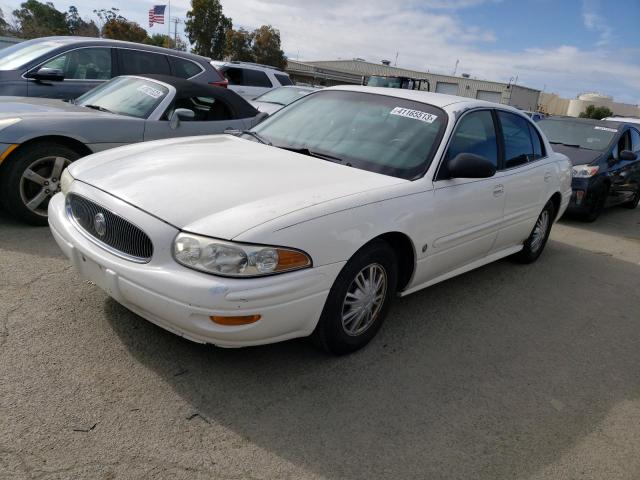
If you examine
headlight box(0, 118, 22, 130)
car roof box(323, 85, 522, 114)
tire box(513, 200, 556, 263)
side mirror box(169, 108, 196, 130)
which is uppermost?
car roof box(323, 85, 522, 114)

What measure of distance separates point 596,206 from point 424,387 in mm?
6564

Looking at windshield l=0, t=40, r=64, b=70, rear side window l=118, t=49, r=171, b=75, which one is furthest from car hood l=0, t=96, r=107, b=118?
rear side window l=118, t=49, r=171, b=75

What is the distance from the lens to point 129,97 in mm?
5691

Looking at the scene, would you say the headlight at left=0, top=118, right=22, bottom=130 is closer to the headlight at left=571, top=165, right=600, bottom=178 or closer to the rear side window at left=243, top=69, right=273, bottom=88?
the headlight at left=571, top=165, right=600, bottom=178

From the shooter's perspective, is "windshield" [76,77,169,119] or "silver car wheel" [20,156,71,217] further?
"windshield" [76,77,169,119]

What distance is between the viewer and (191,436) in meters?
2.41

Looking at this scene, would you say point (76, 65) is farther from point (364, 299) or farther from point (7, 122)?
point (364, 299)

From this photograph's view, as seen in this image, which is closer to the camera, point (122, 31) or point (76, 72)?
point (76, 72)

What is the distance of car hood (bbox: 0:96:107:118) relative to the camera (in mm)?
4785

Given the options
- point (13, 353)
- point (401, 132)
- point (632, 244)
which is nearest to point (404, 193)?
point (401, 132)

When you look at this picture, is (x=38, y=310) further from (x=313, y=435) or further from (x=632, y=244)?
(x=632, y=244)

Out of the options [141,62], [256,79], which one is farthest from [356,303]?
[256,79]

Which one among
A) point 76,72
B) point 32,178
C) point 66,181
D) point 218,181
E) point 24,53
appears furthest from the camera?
point 76,72

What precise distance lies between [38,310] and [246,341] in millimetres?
1580
